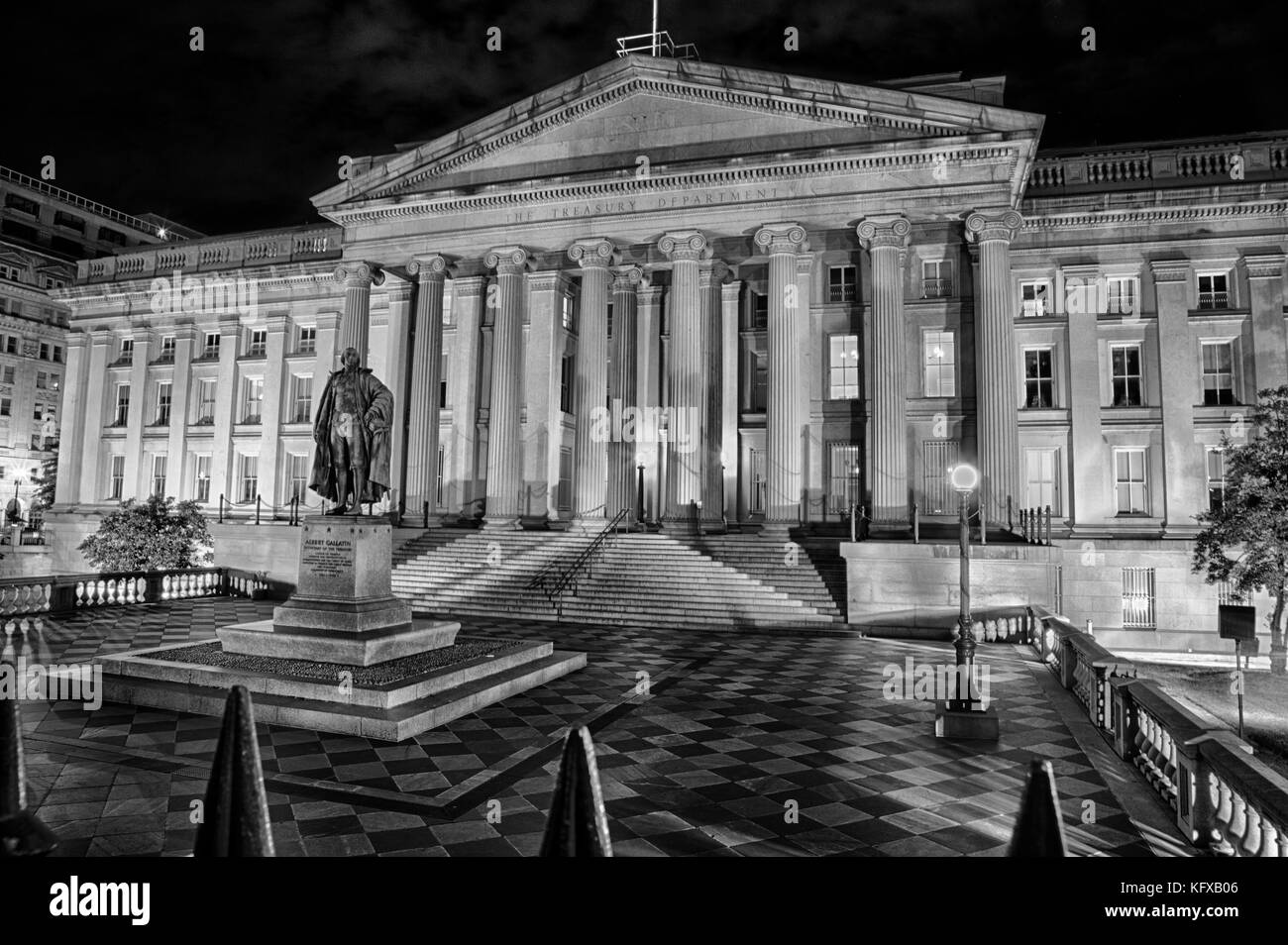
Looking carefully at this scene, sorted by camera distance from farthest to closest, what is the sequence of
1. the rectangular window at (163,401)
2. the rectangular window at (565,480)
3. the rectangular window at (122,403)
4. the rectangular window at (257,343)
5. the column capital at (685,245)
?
the rectangular window at (122,403), the rectangular window at (163,401), the rectangular window at (257,343), the rectangular window at (565,480), the column capital at (685,245)

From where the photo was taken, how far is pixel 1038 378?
2706cm

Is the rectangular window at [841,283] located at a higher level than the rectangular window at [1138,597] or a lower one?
higher

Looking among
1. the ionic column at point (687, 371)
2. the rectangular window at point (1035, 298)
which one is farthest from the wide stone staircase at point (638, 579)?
the rectangular window at point (1035, 298)

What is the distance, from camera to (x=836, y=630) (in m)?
18.9

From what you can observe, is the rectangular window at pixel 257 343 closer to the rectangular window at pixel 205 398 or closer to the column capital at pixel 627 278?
the rectangular window at pixel 205 398

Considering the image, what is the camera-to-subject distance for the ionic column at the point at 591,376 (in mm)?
25641

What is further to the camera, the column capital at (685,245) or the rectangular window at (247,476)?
the rectangular window at (247,476)

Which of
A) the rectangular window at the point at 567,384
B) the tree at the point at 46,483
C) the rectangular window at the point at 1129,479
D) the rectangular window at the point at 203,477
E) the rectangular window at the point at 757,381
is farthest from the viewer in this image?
the tree at the point at 46,483

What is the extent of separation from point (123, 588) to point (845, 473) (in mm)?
22452

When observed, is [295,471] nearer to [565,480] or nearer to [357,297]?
[357,297]

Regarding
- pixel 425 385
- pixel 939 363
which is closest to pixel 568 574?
pixel 425 385

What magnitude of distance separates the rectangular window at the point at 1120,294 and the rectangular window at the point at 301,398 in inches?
1331
